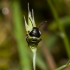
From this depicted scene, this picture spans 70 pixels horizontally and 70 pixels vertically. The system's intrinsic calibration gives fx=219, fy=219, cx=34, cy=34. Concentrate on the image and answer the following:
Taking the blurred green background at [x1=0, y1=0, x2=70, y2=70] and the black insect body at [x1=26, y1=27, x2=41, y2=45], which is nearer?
the black insect body at [x1=26, y1=27, x2=41, y2=45]

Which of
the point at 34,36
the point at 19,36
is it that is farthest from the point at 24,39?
the point at 34,36

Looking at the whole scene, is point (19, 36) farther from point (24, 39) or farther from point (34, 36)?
point (34, 36)

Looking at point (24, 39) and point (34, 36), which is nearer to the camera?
point (34, 36)

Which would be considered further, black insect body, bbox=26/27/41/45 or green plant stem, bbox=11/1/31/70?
green plant stem, bbox=11/1/31/70

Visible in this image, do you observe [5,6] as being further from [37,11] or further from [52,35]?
[52,35]

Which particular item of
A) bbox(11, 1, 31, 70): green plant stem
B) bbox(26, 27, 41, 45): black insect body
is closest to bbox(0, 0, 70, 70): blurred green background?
bbox(11, 1, 31, 70): green plant stem

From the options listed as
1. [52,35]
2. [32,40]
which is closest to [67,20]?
[52,35]

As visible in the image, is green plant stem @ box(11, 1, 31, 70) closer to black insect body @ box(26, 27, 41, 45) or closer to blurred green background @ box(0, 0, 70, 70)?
blurred green background @ box(0, 0, 70, 70)
